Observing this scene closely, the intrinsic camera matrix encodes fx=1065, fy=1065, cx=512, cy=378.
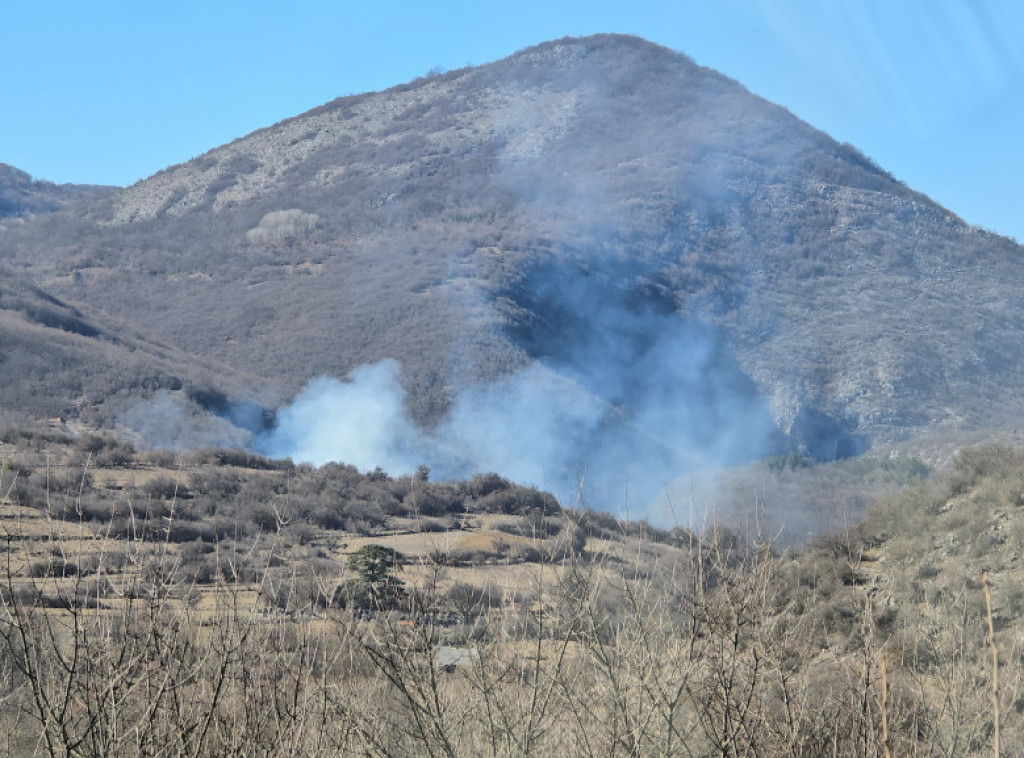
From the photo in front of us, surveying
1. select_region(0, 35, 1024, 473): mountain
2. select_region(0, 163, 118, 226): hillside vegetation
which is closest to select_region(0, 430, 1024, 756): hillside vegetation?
select_region(0, 35, 1024, 473): mountain

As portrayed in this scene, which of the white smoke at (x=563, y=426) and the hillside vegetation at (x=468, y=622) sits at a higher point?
the white smoke at (x=563, y=426)

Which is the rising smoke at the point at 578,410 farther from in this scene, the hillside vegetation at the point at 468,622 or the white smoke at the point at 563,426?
the hillside vegetation at the point at 468,622

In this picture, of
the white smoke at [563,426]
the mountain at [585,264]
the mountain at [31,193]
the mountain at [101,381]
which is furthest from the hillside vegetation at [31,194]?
the white smoke at [563,426]

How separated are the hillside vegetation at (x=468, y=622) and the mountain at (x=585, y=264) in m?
21.4

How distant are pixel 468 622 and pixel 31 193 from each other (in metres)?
104

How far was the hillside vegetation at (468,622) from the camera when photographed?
471 cm

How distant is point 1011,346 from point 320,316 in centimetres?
3463

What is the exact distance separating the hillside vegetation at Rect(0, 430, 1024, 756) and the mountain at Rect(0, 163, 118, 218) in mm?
73414

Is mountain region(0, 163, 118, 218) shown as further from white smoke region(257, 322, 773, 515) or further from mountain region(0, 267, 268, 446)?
white smoke region(257, 322, 773, 515)

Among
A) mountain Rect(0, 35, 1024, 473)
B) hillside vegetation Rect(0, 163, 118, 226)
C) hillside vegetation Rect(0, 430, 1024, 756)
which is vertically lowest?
hillside vegetation Rect(0, 430, 1024, 756)

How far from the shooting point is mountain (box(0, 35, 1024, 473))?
49125 millimetres

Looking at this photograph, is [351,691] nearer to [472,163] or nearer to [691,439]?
[691,439]

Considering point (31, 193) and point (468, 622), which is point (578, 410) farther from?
point (31, 193)

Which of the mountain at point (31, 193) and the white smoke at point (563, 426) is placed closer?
the white smoke at point (563, 426)
